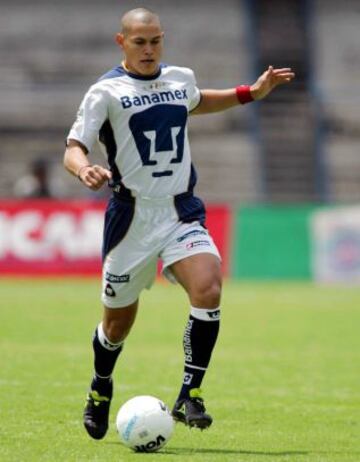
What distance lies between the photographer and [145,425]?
23.6ft

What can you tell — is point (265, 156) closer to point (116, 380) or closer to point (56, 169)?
point (56, 169)

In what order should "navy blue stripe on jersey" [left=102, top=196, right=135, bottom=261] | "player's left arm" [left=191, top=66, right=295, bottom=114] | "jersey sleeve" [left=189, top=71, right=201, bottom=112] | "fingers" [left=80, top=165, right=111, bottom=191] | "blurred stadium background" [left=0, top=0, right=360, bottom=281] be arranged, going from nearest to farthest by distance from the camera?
"fingers" [left=80, top=165, right=111, bottom=191] → "navy blue stripe on jersey" [left=102, top=196, right=135, bottom=261] → "jersey sleeve" [left=189, top=71, right=201, bottom=112] → "player's left arm" [left=191, top=66, right=295, bottom=114] → "blurred stadium background" [left=0, top=0, right=360, bottom=281]

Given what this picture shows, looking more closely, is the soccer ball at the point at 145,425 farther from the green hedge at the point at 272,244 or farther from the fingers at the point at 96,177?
the green hedge at the point at 272,244

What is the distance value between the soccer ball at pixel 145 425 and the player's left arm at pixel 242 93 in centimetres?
204

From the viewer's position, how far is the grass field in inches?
294

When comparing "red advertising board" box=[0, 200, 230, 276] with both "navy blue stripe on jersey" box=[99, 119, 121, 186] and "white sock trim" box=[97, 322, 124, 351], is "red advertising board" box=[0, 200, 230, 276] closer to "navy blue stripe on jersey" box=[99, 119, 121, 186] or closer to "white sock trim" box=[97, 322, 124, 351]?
"white sock trim" box=[97, 322, 124, 351]

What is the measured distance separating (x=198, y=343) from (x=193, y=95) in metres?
1.57

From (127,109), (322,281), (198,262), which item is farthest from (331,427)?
(322,281)

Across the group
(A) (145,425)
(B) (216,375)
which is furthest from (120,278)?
(B) (216,375)

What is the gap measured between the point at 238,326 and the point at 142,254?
8.05 m

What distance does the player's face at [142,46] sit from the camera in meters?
7.71

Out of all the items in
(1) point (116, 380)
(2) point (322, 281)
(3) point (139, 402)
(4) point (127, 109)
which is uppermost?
(4) point (127, 109)

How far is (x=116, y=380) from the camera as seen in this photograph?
1063 centimetres

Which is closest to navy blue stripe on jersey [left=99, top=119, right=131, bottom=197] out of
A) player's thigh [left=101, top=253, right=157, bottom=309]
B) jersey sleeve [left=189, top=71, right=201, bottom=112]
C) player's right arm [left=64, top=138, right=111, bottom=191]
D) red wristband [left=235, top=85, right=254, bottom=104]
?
player's right arm [left=64, top=138, right=111, bottom=191]
